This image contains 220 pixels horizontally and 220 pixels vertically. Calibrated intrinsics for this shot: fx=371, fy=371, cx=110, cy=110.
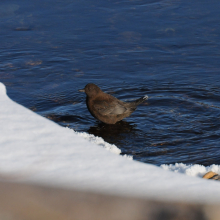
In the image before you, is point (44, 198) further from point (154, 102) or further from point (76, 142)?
point (154, 102)

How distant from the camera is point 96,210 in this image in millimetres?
1578

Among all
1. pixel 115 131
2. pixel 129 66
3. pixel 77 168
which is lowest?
pixel 115 131

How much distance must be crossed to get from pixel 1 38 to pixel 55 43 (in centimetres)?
160

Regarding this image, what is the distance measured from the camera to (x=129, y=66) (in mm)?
8750

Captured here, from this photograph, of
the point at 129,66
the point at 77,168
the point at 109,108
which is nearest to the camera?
the point at 77,168

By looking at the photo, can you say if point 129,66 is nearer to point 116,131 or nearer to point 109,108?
point 109,108

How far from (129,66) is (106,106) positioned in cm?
252

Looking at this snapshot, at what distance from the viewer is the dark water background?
6.01 metres

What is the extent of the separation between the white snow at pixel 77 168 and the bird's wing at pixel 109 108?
12.8 feet

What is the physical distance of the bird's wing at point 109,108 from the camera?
6.44 metres

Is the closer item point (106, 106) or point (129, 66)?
point (106, 106)

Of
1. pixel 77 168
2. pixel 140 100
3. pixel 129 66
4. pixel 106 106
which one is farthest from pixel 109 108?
pixel 77 168

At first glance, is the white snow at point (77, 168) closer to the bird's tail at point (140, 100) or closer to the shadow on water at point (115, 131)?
the shadow on water at point (115, 131)

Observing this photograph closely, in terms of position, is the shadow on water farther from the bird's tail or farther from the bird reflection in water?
the bird's tail
